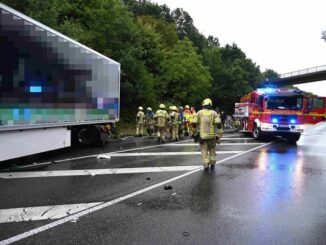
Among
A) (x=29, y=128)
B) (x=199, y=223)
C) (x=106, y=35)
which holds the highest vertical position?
(x=106, y=35)

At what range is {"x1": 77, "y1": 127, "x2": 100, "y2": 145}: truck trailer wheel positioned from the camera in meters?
14.4

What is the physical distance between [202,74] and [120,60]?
16.0m

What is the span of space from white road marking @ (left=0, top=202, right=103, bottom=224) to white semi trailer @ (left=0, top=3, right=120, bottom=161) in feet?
9.14

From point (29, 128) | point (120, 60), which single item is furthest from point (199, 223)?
point (120, 60)

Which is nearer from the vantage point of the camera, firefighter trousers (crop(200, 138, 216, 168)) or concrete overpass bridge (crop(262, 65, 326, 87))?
firefighter trousers (crop(200, 138, 216, 168))

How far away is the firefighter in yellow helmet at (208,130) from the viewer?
9.71 metres

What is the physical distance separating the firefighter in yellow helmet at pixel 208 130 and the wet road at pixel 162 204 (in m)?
0.40

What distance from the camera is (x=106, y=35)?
27.7 meters

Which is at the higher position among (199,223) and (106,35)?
(106,35)

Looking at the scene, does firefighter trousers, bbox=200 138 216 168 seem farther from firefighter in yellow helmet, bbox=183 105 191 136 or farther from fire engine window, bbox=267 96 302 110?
firefighter in yellow helmet, bbox=183 105 191 136

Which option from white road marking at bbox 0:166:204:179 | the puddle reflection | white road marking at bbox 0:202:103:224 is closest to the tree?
the puddle reflection

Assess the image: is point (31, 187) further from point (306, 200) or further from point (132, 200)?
point (306, 200)

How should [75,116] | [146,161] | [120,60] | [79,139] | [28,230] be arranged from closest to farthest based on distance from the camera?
[28,230], [146,161], [75,116], [79,139], [120,60]

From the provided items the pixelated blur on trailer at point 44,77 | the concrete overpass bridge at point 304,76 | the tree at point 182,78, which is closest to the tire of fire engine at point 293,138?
the pixelated blur on trailer at point 44,77
